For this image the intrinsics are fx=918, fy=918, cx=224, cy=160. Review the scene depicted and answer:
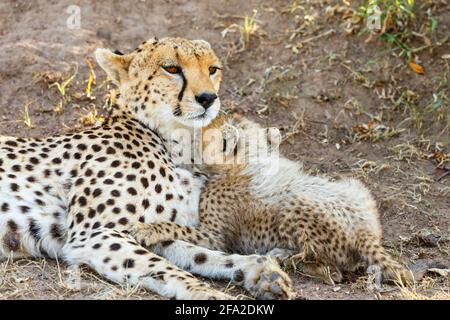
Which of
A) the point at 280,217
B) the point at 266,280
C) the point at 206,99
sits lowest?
the point at 266,280

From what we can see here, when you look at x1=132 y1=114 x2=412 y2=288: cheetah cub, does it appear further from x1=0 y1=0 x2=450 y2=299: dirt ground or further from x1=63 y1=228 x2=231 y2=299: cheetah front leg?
x1=0 y1=0 x2=450 y2=299: dirt ground

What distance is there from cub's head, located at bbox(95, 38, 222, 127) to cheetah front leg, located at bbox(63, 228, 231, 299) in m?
0.76

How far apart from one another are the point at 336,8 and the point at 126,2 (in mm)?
1523

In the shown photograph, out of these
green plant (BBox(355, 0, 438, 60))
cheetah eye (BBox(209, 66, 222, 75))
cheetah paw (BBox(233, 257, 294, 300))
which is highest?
green plant (BBox(355, 0, 438, 60))

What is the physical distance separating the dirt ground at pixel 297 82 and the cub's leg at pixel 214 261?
4.06 feet

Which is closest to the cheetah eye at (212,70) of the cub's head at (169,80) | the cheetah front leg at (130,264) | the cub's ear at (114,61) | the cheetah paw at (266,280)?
the cub's head at (169,80)

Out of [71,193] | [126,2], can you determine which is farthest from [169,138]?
[126,2]

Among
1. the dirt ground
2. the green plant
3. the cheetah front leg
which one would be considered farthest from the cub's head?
the green plant

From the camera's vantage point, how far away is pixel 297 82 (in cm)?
629

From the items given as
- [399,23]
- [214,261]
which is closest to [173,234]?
[214,261]

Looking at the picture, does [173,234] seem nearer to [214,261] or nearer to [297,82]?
[214,261]

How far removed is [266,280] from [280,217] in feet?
2.04

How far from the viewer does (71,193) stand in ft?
14.8

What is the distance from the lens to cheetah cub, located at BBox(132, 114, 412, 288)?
14.5 feet
